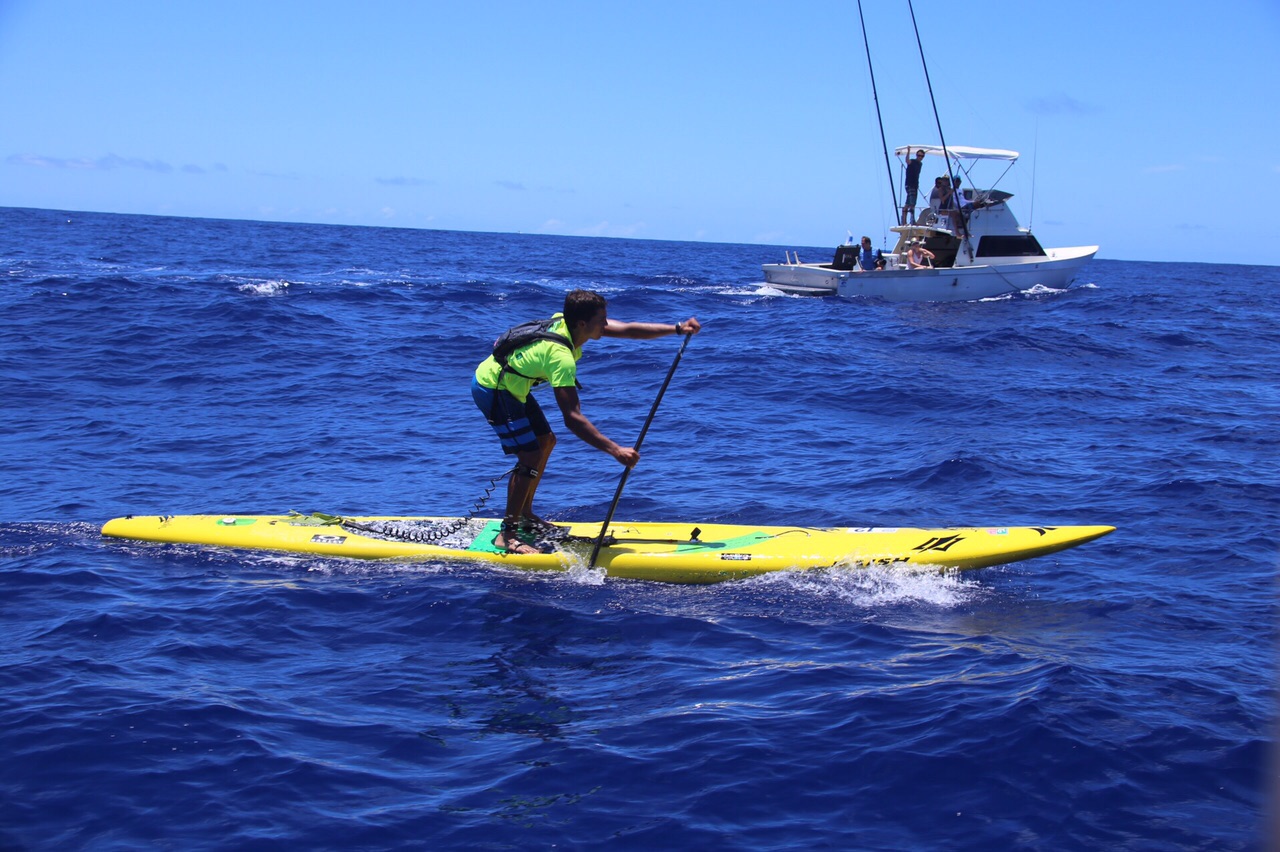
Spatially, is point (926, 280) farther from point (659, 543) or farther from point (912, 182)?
point (659, 543)

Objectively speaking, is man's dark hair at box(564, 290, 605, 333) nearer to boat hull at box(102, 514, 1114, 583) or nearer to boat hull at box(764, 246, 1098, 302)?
boat hull at box(102, 514, 1114, 583)

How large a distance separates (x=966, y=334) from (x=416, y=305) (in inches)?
469

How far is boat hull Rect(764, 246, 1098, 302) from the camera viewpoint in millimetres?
26453

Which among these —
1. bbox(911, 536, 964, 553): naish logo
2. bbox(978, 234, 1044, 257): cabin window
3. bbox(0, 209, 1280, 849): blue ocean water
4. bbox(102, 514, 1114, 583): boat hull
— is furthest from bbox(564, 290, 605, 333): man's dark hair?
bbox(978, 234, 1044, 257): cabin window

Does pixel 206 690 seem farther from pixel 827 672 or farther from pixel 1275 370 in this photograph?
pixel 1275 370

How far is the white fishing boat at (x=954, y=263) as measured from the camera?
26.7m

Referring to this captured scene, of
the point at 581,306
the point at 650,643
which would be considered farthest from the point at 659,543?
the point at 581,306

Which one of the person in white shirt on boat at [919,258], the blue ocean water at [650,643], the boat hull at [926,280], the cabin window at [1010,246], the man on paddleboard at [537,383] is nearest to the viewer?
the blue ocean water at [650,643]

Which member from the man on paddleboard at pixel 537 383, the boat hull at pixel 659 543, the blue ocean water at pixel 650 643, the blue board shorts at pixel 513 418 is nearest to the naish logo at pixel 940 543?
the boat hull at pixel 659 543

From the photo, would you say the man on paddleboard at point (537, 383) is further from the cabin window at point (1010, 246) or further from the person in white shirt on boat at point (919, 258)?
the cabin window at point (1010, 246)

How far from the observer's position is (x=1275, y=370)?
1587cm

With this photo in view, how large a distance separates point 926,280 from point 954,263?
2.00 meters

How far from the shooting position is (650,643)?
5.53m

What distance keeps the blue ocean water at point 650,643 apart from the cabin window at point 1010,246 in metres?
15.7
